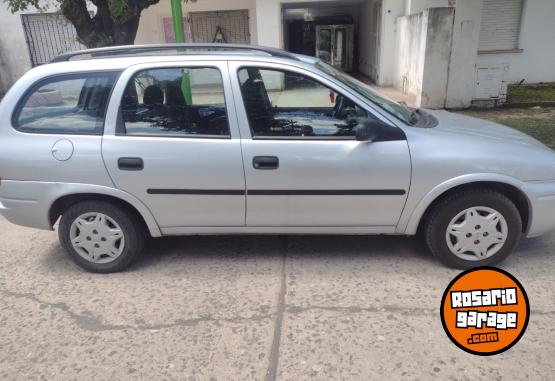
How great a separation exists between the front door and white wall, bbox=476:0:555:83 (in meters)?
12.0

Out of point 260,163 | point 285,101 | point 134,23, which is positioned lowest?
point 260,163

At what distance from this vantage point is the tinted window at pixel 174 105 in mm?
3426

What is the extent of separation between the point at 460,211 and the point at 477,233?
0.76ft

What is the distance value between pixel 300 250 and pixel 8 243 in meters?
2.84

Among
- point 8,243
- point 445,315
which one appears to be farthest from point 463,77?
point 8,243

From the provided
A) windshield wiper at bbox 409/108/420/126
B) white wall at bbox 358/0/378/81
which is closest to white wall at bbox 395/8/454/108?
white wall at bbox 358/0/378/81

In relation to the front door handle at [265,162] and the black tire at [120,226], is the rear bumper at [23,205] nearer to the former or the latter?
the black tire at [120,226]

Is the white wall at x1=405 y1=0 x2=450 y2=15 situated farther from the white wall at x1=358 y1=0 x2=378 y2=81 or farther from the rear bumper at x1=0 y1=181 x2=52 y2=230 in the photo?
the rear bumper at x1=0 y1=181 x2=52 y2=230

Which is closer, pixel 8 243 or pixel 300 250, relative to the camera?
pixel 300 250

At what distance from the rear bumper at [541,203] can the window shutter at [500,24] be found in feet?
39.9

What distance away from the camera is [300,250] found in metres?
3.97

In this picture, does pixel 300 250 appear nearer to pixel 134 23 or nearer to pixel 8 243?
pixel 8 243

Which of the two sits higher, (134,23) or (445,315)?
(134,23)

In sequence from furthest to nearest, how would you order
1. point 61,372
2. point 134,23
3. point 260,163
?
point 134,23, point 260,163, point 61,372
